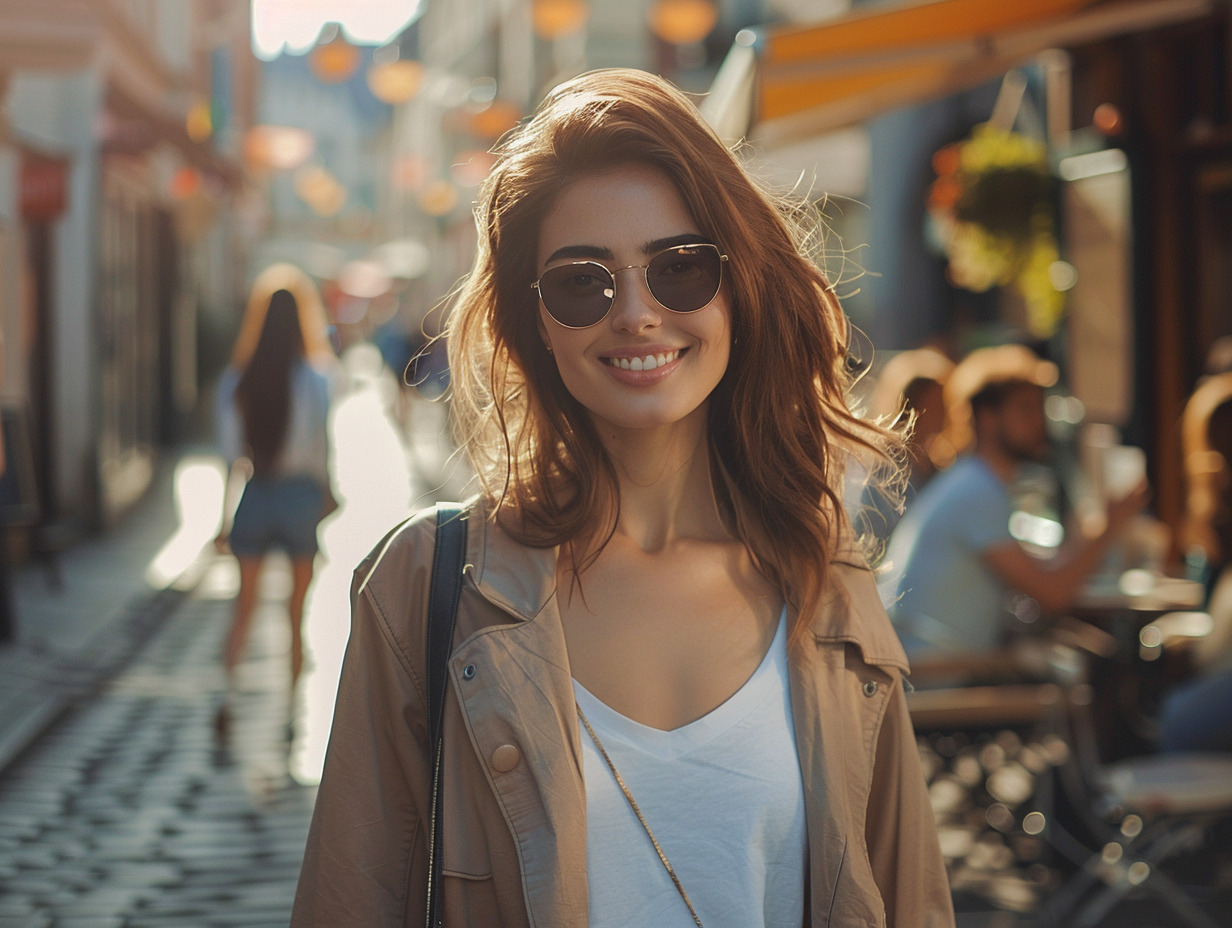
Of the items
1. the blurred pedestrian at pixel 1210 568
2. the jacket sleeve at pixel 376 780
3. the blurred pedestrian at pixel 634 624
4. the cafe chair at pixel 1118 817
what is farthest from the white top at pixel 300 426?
the jacket sleeve at pixel 376 780

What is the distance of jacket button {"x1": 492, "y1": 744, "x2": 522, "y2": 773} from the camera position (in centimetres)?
174

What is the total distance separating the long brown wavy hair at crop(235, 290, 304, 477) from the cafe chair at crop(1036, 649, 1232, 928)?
3489 mm

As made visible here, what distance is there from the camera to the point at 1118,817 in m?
4.67

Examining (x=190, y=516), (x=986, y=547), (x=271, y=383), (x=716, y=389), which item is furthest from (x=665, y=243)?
(x=190, y=516)

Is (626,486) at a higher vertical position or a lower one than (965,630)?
higher

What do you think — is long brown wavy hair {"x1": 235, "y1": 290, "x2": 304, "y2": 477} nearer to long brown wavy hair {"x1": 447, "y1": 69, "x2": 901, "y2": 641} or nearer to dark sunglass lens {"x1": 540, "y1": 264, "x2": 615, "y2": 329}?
long brown wavy hair {"x1": 447, "y1": 69, "x2": 901, "y2": 641}

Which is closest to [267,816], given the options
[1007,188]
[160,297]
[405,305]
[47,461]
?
[1007,188]

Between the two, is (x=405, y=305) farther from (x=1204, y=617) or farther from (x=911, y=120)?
(x=1204, y=617)

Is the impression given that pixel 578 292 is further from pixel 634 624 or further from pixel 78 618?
pixel 78 618

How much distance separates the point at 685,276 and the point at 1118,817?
3.54 meters

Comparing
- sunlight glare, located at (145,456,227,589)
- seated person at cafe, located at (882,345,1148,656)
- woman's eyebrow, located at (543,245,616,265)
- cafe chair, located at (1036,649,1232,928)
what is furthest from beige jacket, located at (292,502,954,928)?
sunlight glare, located at (145,456,227,589)

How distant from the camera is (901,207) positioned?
63.5 feet

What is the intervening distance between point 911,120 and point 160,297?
10.8m

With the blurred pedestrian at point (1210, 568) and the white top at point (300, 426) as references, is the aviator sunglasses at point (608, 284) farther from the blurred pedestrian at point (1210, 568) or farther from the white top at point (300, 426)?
the white top at point (300, 426)
